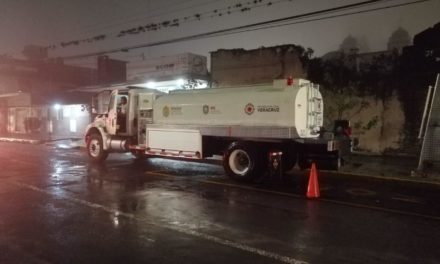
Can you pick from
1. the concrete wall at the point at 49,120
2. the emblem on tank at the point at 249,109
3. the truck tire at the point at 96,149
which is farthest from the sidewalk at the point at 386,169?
the concrete wall at the point at 49,120

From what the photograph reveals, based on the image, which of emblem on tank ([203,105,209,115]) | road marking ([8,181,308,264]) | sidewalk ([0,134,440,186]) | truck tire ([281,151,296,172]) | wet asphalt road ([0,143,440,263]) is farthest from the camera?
emblem on tank ([203,105,209,115])

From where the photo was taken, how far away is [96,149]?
57.3 ft

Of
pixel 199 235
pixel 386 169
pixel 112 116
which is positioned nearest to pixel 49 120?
pixel 112 116

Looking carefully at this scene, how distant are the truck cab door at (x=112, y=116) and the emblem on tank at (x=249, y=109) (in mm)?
6252

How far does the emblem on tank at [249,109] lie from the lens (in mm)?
12680

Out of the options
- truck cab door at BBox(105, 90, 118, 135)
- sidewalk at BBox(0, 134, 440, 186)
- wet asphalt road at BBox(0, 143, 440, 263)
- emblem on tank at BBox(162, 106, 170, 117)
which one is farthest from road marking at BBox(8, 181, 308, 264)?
sidewalk at BBox(0, 134, 440, 186)

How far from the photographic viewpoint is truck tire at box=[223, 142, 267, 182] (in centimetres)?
1245

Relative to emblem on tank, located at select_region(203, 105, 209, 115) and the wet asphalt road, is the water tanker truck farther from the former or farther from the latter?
the wet asphalt road

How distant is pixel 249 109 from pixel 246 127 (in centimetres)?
52

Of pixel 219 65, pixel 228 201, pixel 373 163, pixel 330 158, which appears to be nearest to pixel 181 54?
pixel 219 65

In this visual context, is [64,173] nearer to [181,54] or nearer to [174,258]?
[174,258]

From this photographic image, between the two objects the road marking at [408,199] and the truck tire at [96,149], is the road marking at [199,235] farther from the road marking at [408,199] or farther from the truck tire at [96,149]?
the truck tire at [96,149]

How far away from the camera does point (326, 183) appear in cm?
1252

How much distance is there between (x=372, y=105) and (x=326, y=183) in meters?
7.83
